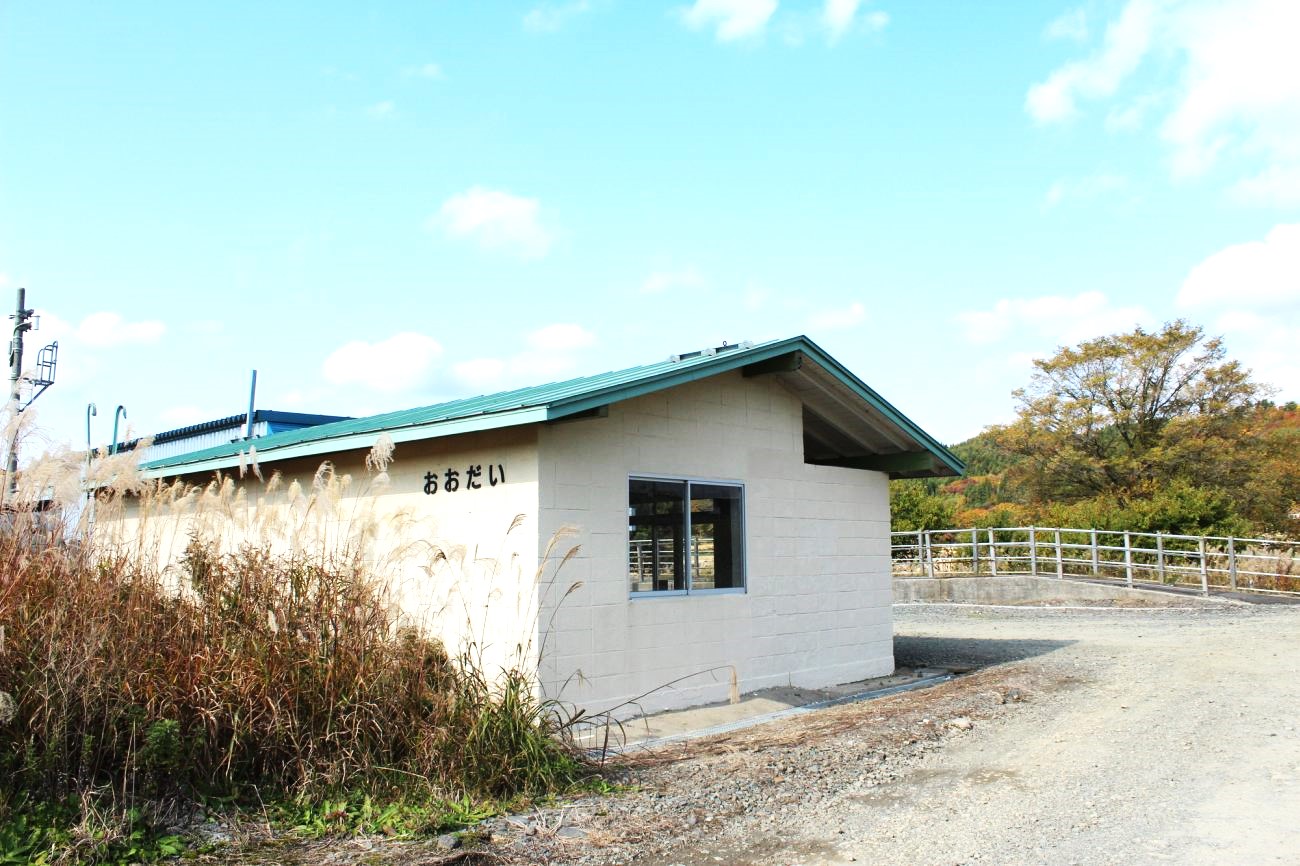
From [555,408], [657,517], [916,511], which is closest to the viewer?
[555,408]

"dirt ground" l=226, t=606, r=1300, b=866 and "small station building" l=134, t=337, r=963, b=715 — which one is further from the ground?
"small station building" l=134, t=337, r=963, b=715

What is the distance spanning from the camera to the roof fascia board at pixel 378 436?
8.06 meters

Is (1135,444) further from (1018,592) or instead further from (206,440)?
(206,440)

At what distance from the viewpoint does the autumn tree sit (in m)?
32.8

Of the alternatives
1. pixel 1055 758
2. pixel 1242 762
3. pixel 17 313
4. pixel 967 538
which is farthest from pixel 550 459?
pixel 967 538

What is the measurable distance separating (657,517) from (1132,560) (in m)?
20.5

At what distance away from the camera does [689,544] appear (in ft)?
32.6

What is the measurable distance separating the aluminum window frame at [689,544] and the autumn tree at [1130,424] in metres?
26.9

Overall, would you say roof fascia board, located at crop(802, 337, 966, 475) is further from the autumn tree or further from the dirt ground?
the autumn tree

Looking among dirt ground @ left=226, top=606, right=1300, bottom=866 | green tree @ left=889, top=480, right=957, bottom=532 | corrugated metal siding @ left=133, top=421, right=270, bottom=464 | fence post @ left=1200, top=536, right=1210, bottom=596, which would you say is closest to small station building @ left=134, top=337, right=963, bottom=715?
dirt ground @ left=226, top=606, right=1300, bottom=866

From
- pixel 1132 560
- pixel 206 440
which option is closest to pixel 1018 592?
pixel 1132 560

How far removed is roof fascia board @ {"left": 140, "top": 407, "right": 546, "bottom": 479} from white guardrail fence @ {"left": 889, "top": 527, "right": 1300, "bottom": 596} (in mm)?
18098

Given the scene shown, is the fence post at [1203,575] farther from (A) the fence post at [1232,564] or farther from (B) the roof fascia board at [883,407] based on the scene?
(B) the roof fascia board at [883,407]

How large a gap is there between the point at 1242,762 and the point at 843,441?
6198mm
